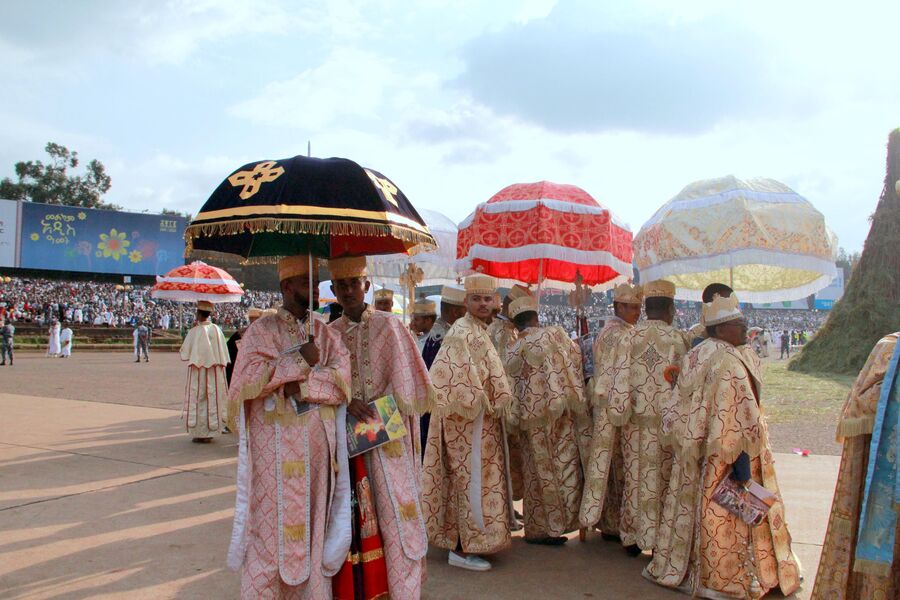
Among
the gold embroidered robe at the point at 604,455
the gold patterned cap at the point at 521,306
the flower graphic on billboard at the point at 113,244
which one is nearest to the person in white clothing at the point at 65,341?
the flower graphic on billboard at the point at 113,244

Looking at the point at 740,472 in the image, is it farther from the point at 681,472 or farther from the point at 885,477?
the point at 885,477

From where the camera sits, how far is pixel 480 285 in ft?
16.6

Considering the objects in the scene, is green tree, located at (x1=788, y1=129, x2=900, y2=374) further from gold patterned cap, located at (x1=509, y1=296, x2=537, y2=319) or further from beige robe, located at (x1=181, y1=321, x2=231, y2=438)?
gold patterned cap, located at (x1=509, y1=296, x2=537, y2=319)

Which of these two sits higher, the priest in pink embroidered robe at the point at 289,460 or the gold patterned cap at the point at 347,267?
the gold patterned cap at the point at 347,267

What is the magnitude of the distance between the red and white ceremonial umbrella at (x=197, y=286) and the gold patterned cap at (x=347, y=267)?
673 cm

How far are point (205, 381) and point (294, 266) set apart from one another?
21.1 ft

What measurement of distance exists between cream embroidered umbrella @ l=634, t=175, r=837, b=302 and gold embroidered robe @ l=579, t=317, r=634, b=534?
2.02ft

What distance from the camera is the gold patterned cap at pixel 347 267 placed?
3.97m

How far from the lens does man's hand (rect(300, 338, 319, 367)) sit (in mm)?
3650

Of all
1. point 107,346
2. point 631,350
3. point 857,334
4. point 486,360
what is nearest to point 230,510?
point 486,360

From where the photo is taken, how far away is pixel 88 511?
20.0ft

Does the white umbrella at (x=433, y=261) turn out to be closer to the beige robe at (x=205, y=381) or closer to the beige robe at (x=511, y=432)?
the beige robe at (x=511, y=432)

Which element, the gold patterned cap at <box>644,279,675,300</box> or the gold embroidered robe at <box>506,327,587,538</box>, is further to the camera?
the gold embroidered robe at <box>506,327,587,538</box>

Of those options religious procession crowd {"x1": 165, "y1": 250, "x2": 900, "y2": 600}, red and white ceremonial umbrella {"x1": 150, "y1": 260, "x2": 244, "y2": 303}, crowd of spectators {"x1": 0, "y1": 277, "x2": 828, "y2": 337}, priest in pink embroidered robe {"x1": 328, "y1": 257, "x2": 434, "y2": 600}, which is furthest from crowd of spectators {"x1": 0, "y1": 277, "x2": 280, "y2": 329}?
priest in pink embroidered robe {"x1": 328, "y1": 257, "x2": 434, "y2": 600}
